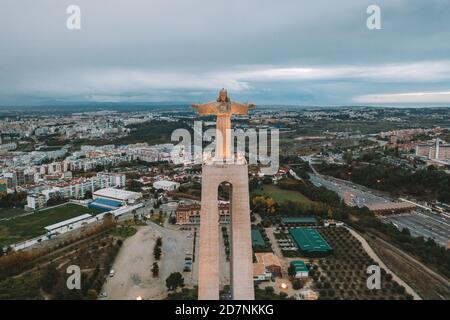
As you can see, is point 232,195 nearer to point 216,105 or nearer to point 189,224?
point 216,105

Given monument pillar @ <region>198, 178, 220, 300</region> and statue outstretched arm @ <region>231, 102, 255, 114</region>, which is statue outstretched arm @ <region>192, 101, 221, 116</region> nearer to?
statue outstretched arm @ <region>231, 102, 255, 114</region>

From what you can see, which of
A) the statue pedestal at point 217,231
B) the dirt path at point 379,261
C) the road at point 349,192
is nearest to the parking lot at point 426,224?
the road at point 349,192

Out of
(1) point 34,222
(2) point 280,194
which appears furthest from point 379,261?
(1) point 34,222

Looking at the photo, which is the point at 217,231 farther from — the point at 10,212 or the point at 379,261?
the point at 10,212

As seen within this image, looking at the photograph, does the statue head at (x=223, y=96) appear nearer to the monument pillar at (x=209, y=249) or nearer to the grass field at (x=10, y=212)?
the monument pillar at (x=209, y=249)

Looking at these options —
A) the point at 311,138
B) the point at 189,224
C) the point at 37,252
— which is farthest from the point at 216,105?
the point at 311,138

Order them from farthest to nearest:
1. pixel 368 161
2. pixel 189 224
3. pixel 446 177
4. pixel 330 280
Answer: pixel 368 161
pixel 446 177
pixel 189 224
pixel 330 280

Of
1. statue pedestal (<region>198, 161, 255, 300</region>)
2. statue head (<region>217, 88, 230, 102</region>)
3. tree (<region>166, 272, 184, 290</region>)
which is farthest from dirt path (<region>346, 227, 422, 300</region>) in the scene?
statue head (<region>217, 88, 230, 102</region>)
